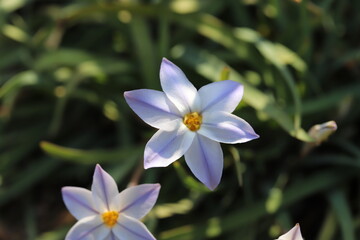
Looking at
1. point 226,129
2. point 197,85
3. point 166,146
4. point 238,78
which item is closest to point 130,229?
point 166,146

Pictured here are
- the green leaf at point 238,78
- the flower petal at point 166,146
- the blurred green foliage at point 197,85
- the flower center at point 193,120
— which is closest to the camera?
the flower petal at point 166,146

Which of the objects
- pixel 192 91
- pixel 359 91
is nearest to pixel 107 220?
pixel 192 91

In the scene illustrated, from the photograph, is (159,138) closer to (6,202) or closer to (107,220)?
(107,220)

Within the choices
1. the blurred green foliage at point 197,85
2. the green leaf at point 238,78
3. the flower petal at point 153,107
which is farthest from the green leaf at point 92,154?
the flower petal at point 153,107

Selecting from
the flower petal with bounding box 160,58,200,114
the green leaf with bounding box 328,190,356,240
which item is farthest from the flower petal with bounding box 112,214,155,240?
the green leaf with bounding box 328,190,356,240

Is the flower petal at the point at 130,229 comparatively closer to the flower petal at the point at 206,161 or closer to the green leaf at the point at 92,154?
the flower petal at the point at 206,161

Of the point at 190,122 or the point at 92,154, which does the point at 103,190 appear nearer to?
the point at 190,122

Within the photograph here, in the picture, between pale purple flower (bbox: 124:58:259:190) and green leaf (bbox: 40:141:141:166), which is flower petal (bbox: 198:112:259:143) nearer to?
pale purple flower (bbox: 124:58:259:190)
